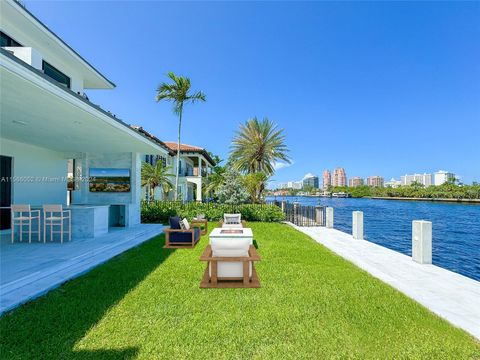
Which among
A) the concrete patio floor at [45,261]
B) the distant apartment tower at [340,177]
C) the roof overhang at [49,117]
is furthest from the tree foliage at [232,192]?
the distant apartment tower at [340,177]

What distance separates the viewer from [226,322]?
3.07 meters

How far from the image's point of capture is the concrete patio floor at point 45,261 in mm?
3903

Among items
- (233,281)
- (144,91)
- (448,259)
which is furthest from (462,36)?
(144,91)

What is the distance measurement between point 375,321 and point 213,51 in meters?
17.8

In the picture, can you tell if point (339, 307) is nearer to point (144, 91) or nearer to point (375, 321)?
point (375, 321)

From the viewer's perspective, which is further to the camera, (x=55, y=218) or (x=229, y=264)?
(x=55, y=218)

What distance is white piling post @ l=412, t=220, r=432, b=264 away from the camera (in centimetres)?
586

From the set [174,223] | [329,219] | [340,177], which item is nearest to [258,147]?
[329,219]

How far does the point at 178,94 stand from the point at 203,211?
10.2 metres

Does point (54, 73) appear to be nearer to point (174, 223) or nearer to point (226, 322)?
point (174, 223)

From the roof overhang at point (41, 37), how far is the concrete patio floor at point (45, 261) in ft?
23.6

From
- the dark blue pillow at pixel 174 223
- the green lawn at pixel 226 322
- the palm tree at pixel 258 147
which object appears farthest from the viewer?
the palm tree at pixel 258 147

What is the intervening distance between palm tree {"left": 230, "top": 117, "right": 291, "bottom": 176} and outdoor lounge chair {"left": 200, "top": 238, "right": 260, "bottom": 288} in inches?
693

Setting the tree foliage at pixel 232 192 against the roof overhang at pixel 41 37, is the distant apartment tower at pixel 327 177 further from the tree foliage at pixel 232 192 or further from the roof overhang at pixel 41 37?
the roof overhang at pixel 41 37
